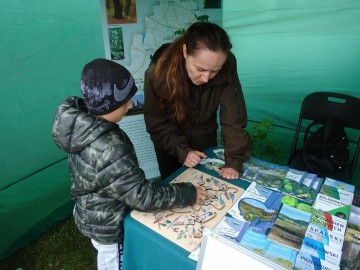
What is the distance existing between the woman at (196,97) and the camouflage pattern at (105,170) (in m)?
0.39

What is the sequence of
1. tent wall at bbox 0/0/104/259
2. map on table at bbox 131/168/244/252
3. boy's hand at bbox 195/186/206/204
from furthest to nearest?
tent wall at bbox 0/0/104/259 → boy's hand at bbox 195/186/206/204 → map on table at bbox 131/168/244/252

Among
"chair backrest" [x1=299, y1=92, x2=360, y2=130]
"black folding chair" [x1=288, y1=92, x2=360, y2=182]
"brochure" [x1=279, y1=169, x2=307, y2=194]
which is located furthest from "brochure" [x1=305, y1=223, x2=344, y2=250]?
"chair backrest" [x1=299, y1=92, x2=360, y2=130]

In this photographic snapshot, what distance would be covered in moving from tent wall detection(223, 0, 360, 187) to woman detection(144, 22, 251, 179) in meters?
0.88

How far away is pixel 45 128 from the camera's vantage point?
1.78 metres

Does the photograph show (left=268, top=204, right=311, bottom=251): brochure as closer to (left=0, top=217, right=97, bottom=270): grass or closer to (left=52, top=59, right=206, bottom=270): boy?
(left=52, top=59, right=206, bottom=270): boy

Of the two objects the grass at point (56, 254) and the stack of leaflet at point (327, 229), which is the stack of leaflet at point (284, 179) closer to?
the stack of leaflet at point (327, 229)

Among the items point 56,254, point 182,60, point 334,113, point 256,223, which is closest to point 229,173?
point 256,223

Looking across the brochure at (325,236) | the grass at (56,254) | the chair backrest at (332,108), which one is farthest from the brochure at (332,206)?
the grass at (56,254)

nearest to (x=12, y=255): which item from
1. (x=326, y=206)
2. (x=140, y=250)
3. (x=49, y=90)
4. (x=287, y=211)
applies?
(x=49, y=90)

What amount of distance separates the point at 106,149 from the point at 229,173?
56cm

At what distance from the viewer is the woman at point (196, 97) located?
44.2 inches

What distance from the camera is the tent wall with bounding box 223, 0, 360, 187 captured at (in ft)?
5.85

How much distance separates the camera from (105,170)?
2.81 feet

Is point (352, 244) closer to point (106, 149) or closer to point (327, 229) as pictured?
point (327, 229)
